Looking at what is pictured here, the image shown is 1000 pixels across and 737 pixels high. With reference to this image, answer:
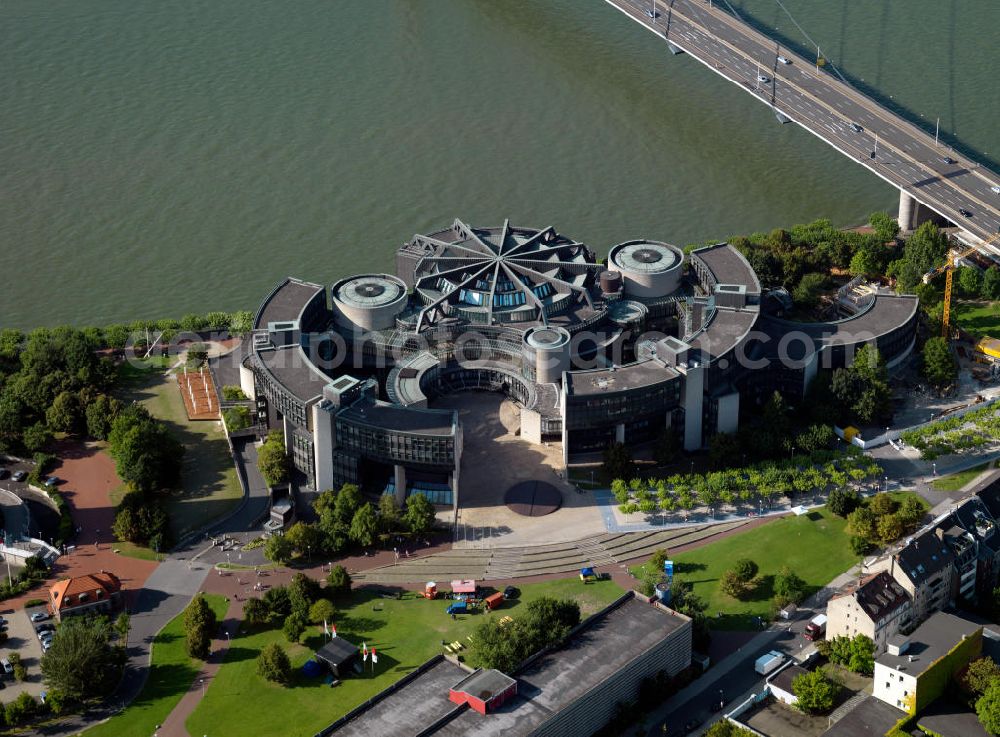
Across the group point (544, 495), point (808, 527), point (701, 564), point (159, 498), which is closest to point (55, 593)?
point (159, 498)

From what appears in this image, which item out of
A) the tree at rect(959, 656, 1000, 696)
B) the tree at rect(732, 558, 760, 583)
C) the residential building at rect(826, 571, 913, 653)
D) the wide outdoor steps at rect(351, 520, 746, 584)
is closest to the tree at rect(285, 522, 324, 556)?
the wide outdoor steps at rect(351, 520, 746, 584)

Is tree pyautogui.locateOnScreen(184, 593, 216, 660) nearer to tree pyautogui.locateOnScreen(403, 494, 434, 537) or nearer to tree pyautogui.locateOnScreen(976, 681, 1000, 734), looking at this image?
tree pyautogui.locateOnScreen(403, 494, 434, 537)

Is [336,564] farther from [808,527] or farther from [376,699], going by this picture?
[808,527]

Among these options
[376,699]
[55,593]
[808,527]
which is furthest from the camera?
Result: [808,527]

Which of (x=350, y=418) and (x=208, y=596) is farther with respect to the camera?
(x=350, y=418)

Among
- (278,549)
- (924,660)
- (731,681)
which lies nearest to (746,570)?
(731,681)

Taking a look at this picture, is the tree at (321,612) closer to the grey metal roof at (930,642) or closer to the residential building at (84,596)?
the residential building at (84,596)

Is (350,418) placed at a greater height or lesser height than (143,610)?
greater
